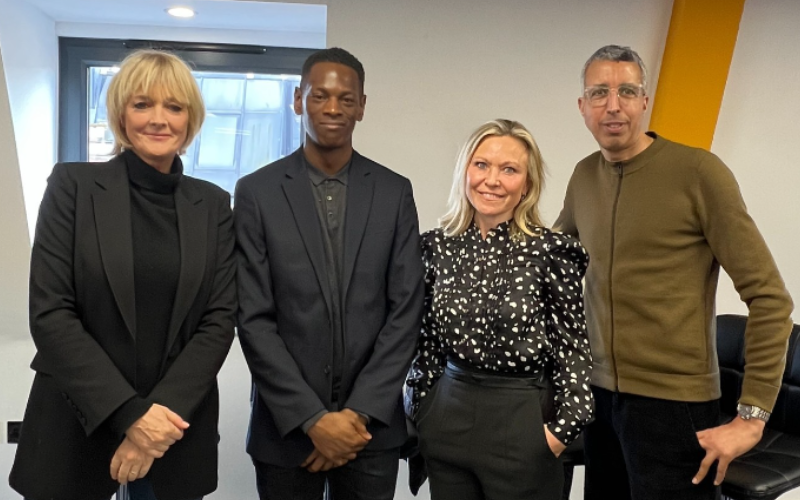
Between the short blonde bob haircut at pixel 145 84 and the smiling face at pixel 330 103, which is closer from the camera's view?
the short blonde bob haircut at pixel 145 84

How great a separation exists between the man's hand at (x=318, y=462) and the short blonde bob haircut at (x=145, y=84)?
886 millimetres

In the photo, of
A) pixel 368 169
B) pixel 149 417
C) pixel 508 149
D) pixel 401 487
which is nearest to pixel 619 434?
pixel 508 149

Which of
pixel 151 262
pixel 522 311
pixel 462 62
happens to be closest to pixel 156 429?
pixel 151 262

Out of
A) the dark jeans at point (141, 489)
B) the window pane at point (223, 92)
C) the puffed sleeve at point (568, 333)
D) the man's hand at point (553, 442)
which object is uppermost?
the window pane at point (223, 92)

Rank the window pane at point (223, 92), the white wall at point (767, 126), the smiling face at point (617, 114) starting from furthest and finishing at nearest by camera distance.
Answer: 1. the window pane at point (223, 92)
2. the white wall at point (767, 126)
3. the smiling face at point (617, 114)

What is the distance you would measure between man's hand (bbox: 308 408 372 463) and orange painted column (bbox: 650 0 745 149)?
192 cm

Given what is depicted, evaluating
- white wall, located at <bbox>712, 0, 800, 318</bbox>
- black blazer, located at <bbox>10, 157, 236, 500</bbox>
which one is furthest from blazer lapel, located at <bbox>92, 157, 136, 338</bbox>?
white wall, located at <bbox>712, 0, 800, 318</bbox>

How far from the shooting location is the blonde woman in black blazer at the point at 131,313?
1.70 m

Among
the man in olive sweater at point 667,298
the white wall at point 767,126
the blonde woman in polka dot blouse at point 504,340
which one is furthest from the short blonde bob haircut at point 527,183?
the white wall at point 767,126

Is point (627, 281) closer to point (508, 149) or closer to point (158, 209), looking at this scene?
point (508, 149)

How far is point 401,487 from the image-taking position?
336 centimetres

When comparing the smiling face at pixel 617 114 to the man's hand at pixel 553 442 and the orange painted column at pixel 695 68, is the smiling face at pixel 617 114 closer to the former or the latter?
the man's hand at pixel 553 442

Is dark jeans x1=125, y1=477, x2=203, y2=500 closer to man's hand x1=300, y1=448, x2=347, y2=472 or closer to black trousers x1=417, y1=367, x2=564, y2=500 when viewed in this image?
man's hand x1=300, y1=448, x2=347, y2=472

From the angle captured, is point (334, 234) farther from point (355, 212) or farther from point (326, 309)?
point (326, 309)
